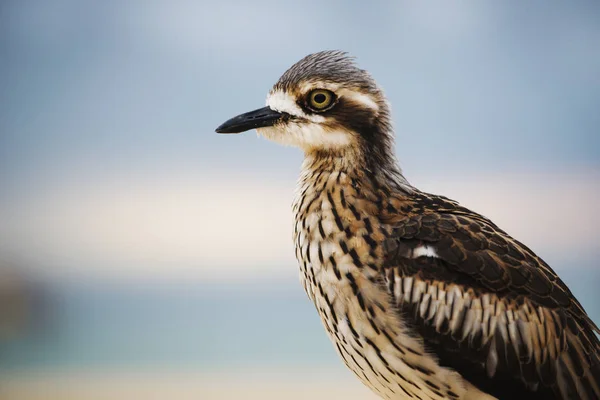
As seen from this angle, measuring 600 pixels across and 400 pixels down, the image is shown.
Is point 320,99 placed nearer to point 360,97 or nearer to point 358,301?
point 360,97

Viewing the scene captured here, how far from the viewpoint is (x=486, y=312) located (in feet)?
6.77

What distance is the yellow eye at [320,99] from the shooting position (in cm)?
218

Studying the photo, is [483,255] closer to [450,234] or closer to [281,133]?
[450,234]

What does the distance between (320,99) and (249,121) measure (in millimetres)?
204

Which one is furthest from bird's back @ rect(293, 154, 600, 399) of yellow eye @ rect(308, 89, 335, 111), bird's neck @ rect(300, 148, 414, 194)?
yellow eye @ rect(308, 89, 335, 111)

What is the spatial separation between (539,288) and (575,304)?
0.54 feet

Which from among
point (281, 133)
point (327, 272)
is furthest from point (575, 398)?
point (281, 133)

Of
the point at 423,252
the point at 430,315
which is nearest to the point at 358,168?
the point at 423,252

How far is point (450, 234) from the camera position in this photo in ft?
6.95

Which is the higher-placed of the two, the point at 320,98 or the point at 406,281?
the point at 320,98

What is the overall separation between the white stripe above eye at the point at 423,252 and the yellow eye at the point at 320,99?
0.46m

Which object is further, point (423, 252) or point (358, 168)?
point (358, 168)

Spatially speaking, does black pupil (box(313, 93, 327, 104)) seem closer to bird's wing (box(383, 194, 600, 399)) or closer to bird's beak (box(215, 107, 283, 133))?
bird's beak (box(215, 107, 283, 133))

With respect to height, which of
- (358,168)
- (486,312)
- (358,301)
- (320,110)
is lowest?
(486,312)
